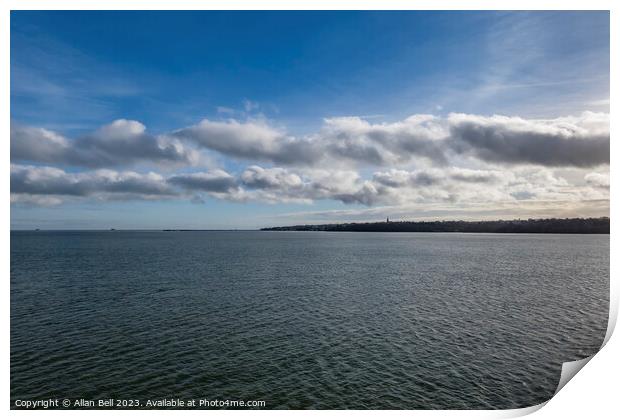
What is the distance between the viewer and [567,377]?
15.6m

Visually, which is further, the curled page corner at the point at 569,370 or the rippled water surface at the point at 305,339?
the curled page corner at the point at 569,370

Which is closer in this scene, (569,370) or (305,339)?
(569,370)

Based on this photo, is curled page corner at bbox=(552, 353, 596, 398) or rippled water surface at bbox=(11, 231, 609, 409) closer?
rippled water surface at bbox=(11, 231, 609, 409)

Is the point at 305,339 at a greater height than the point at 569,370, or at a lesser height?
greater

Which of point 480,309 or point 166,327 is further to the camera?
point 480,309
